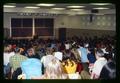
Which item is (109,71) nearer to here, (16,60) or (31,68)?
(31,68)

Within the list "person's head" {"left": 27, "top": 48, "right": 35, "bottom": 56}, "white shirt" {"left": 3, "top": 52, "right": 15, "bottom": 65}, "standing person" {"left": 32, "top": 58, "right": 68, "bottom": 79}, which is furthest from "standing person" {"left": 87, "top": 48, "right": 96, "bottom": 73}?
"white shirt" {"left": 3, "top": 52, "right": 15, "bottom": 65}

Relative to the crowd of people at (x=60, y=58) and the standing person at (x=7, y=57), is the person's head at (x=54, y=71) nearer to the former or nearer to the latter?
the crowd of people at (x=60, y=58)

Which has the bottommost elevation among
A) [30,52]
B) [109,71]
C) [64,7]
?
[109,71]

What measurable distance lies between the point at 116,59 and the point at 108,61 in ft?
0.42

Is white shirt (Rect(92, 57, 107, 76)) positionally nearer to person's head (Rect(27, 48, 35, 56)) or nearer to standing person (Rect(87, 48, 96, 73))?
standing person (Rect(87, 48, 96, 73))

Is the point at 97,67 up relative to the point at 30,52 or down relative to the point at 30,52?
down

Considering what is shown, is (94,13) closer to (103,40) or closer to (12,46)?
(103,40)

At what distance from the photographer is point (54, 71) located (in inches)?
291

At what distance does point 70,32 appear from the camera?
24.6 ft

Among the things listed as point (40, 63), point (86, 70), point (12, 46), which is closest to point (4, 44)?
point (12, 46)

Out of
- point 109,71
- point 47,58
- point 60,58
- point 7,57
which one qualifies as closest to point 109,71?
point 109,71

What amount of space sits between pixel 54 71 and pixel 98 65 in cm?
69

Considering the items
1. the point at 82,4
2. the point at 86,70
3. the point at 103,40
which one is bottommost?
the point at 86,70

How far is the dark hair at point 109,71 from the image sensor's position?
7.39 meters
